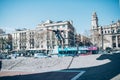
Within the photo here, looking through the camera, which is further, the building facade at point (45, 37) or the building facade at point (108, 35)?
the building facade at point (108, 35)

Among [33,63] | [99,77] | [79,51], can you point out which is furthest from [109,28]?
[99,77]

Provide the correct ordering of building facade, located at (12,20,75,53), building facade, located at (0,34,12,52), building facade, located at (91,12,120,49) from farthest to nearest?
1. building facade, located at (0,34,12,52)
2. building facade, located at (91,12,120,49)
3. building facade, located at (12,20,75,53)

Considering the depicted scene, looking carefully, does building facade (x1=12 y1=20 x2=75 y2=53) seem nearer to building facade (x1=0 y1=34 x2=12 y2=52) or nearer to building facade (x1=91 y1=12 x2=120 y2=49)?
building facade (x1=0 y1=34 x2=12 y2=52)

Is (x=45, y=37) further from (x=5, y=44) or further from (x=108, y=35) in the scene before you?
(x=108, y=35)

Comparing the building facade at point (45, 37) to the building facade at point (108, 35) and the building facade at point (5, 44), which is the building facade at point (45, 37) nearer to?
the building facade at point (5, 44)

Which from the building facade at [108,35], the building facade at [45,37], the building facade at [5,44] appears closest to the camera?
the building facade at [45,37]

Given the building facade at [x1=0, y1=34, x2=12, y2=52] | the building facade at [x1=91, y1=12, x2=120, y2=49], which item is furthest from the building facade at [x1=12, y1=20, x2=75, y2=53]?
the building facade at [x1=91, y1=12, x2=120, y2=49]

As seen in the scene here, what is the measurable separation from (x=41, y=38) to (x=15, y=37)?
13.2 meters

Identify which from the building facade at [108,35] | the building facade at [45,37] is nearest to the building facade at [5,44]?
the building facade at [45,37]

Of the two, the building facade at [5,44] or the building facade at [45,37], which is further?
the building facade at [5,44]

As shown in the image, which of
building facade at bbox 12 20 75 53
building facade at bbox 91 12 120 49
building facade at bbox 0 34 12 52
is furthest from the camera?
building facade at bbox 0 34 12 52

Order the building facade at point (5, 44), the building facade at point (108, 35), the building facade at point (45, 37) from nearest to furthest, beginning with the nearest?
the building facade at point (45, 37) < the building facade at point (108, 35) < the building facade at point (5, 44)

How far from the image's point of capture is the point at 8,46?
4322 cm

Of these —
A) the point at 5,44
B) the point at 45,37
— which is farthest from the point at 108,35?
the point at 5,44
